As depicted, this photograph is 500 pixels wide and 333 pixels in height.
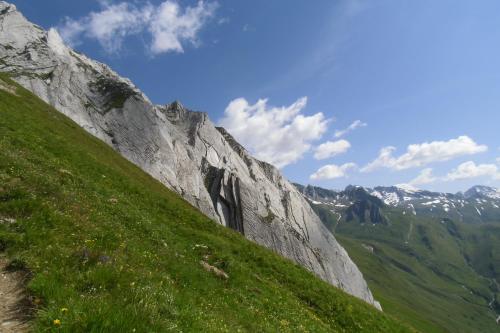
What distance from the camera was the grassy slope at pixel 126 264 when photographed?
29.5 ft

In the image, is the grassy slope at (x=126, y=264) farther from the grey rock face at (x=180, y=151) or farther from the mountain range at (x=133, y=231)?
the grey rock face at (x=180, y=151)

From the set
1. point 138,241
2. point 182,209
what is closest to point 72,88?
point 182,209

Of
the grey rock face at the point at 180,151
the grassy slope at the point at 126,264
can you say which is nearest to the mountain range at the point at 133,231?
the grassy slope at the point at 126,264

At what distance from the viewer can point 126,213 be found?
24.8m

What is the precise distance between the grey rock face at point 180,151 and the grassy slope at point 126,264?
40.4 meters

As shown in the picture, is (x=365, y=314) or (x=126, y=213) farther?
(x=365, y=314)

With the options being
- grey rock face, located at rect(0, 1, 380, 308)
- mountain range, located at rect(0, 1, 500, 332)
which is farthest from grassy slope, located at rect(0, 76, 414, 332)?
grey rock face, located at rect(0, 1, 380, 308)

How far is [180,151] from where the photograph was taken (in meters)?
89.9

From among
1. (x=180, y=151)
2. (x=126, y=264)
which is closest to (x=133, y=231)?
(x=126, y=264)

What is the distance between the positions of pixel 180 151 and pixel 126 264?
255ft

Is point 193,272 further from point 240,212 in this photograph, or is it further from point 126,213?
point 240,212

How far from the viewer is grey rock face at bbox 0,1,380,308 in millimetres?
79981

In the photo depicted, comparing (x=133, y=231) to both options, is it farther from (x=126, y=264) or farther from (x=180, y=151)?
(x=180, y=151)

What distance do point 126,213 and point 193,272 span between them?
7.43 m
